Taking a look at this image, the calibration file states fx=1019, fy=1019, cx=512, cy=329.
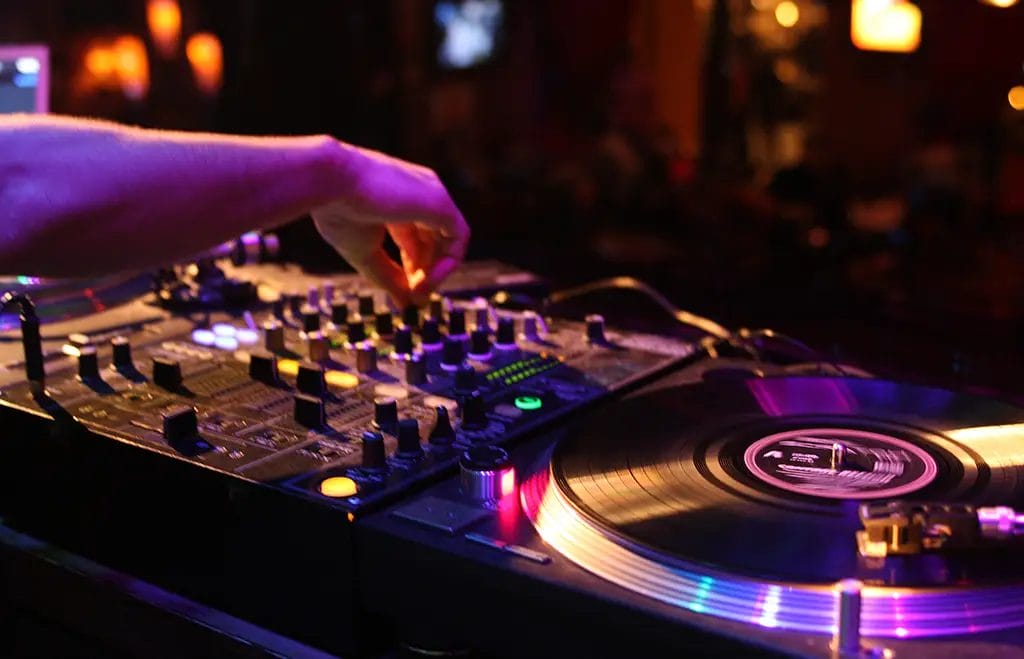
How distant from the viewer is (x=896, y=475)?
2.55 ft

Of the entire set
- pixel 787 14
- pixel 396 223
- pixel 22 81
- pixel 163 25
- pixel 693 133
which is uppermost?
pixel 787 14

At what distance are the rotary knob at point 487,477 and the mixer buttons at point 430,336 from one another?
0.38 meters

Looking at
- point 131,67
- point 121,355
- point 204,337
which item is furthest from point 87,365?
point 131,67

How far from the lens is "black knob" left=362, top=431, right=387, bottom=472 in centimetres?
81

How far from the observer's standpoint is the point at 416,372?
1.04 meters

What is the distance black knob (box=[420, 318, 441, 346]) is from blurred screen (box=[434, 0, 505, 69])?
5.69m

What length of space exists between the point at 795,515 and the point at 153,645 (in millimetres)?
578

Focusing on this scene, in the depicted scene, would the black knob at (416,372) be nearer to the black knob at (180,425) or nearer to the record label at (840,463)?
the black knob at (180,425)

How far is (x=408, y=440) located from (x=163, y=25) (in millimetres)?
4510

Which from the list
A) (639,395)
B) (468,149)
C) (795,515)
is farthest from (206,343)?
(468,149)

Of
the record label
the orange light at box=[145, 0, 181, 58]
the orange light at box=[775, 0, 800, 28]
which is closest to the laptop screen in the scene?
the record label

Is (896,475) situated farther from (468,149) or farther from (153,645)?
(468,149)

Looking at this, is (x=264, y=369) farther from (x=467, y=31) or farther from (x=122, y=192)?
(x=467, y=31)

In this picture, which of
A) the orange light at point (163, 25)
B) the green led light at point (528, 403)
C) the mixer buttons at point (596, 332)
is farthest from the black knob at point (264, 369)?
the orange light at point (163, 25)
